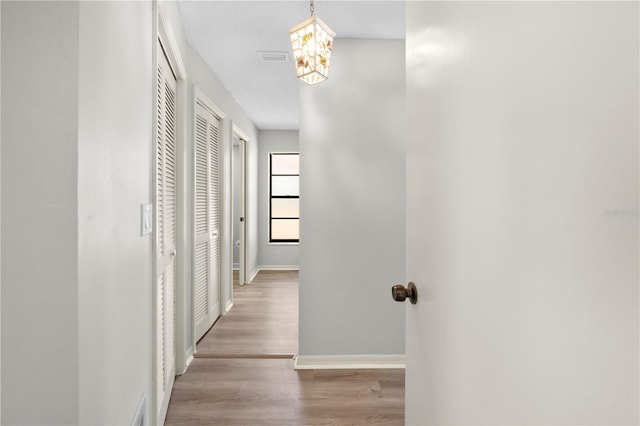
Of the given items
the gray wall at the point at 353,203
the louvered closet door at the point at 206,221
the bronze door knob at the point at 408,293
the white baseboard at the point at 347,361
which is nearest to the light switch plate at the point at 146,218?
the bronze door knob at the point at 408,293

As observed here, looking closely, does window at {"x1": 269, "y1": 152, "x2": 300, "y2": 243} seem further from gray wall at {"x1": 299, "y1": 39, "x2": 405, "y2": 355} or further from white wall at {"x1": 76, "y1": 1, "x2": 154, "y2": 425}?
white wall at {"x1": 76, "y1": 1, "x2": 154, "y2": 425}

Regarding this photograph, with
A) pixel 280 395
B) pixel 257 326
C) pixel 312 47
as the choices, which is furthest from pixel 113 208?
pixel 257 326

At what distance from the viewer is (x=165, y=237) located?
2.10 metres

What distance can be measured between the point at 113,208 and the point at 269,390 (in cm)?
171

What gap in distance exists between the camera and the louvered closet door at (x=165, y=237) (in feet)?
6.09

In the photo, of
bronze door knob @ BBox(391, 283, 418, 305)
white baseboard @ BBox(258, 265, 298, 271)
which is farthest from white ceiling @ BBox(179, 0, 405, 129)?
white baseboard @ BBox(258, 265, 298, 271)

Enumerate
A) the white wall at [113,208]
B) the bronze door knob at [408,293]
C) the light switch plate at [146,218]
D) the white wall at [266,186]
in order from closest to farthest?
the white wall at [113,208] → the bronze door knob at [408,293] → the light switch plate at [146,218] → the white wall at [266,186]

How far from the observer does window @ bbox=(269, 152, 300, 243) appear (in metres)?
6.58

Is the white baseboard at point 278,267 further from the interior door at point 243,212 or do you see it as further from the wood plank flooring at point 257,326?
the wood plank flooring at point 257,326

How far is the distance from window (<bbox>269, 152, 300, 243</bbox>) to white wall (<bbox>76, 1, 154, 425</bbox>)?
501cm

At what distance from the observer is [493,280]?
584mm

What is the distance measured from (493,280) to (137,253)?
1.23 m

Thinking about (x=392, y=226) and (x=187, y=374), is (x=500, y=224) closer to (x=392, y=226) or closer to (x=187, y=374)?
(x=392, y=226)

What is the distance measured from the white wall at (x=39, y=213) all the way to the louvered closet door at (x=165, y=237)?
89 centimetres
